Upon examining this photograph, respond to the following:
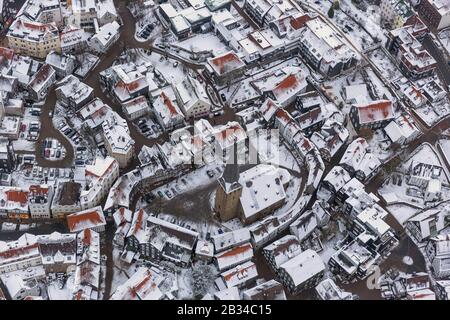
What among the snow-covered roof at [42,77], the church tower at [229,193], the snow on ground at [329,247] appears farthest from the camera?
the snow-covered roof at [42,77]

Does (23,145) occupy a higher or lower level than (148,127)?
lower

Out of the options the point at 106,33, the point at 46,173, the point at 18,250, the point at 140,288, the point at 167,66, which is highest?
the point at 106,33

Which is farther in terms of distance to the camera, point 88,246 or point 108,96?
point 108,96

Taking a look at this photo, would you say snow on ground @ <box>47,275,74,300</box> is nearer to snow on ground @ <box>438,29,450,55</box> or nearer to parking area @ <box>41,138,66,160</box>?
parking area @ <box>41,138,66,160</box>

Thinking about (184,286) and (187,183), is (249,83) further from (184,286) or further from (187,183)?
(184,286)

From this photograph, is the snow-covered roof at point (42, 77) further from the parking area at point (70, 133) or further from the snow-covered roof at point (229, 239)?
the snow-covered roof at point (229, 239)

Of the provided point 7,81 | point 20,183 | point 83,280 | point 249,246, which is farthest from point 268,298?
point 7,81

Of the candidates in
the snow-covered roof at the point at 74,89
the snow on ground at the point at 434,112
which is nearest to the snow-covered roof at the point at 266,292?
A: the snow-covered roof at the point at 74,89

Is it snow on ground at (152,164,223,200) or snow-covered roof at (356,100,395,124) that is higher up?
snow-covered roof at (356,100,395,124)

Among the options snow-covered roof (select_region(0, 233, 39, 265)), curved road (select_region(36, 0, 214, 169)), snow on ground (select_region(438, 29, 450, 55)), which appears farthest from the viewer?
snow on ground (select_region(438, 29, 450, 55))

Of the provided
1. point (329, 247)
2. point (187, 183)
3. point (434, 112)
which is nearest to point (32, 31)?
point (187, 183)

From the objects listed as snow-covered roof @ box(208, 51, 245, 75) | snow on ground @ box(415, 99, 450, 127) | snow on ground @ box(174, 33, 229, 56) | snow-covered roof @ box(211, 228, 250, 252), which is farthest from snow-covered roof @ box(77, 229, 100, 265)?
snow on ground @ box(415, 99, 450, 127)
